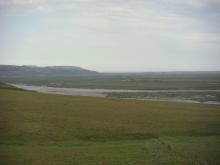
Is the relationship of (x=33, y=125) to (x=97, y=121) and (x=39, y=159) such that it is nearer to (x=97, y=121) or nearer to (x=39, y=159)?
(x=97, y=121)

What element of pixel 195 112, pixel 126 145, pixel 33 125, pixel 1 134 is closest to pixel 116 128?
pixel 126 145

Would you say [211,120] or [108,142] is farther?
[211,120]

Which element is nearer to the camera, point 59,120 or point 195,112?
point 59,120

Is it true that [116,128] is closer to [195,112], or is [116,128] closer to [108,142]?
[108,142]

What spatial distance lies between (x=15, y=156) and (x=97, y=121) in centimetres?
1557

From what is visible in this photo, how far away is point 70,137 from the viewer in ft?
103

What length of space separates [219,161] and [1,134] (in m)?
18.6

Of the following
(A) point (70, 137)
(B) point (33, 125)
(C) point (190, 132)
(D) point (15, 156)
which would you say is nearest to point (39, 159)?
(D) point (15, 156)

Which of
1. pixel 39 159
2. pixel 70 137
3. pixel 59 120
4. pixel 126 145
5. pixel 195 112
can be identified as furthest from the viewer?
pixel 195 112

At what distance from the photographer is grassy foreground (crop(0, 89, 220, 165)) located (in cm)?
2388

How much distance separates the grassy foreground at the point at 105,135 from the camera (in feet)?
78.3

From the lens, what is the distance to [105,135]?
32594 millimetres

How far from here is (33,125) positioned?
1341 inches

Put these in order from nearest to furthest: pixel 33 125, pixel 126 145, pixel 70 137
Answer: pixel 126 145, pixel 70 137, pixel 33 125
